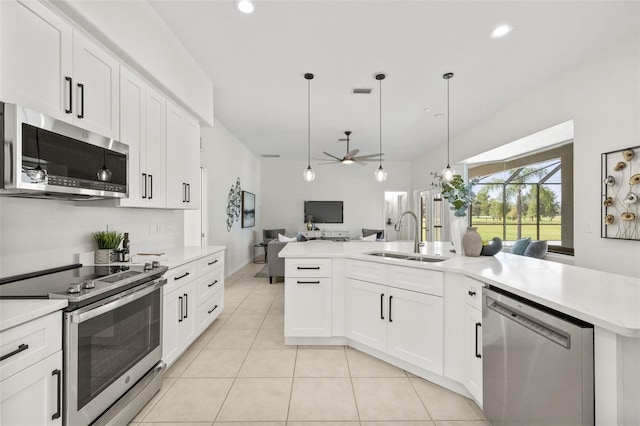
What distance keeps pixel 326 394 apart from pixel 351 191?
745 cm

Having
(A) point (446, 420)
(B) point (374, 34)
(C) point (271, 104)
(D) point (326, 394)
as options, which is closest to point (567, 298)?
(A) point (446, 420)

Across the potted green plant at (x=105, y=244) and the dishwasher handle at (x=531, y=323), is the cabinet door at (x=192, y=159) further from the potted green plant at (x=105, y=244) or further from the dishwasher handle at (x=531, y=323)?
the dishwasher handle at (x=531, y=323)

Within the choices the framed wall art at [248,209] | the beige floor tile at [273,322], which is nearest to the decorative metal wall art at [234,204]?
the framed wall art at [248,209]

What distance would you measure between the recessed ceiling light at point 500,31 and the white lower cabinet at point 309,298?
2554 millimetres

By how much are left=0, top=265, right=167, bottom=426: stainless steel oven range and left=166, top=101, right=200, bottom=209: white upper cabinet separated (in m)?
1.10

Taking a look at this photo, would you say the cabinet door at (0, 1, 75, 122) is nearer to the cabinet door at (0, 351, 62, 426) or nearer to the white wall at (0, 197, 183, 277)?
the white wall at (0, 197, 183, 277)

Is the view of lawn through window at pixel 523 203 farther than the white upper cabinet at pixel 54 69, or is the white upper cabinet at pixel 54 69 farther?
the view of lawn through window at pixel 523 203

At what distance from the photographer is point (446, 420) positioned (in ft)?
5.92

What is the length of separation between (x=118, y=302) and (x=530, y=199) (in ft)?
23.3

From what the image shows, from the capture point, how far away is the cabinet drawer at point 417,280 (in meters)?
2.16

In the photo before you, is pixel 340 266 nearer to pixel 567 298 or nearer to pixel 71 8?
pixel 567 298

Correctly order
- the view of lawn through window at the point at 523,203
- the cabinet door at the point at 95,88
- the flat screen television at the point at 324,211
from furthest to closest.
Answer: the flat screen television at the point at 324,211 < the view of lawn through window at the point at 523,203 < the cabinet door at the point at 95,88

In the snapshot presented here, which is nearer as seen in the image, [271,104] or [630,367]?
[630,367]

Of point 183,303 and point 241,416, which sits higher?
point 183,303
